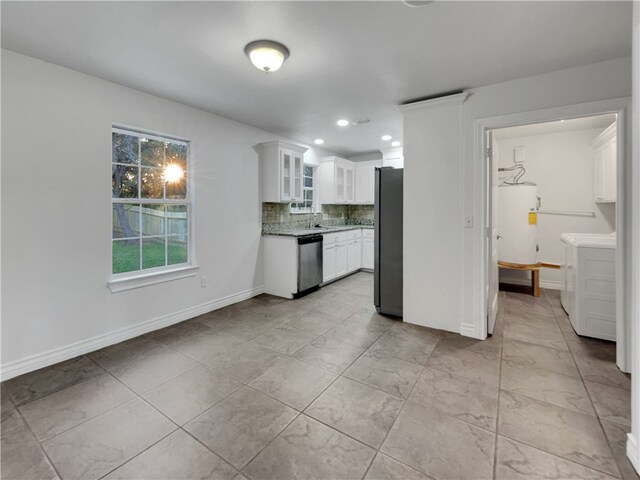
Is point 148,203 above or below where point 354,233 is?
above

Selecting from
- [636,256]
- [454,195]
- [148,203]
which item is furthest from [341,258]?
[636,256]

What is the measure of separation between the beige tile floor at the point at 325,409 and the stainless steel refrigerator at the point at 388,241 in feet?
1.87

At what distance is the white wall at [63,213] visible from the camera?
2312 millimetres

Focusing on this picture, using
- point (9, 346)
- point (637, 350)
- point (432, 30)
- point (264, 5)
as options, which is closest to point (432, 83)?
point (432, 30)

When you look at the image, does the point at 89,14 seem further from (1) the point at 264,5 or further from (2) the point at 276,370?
(2) the point at 276,370

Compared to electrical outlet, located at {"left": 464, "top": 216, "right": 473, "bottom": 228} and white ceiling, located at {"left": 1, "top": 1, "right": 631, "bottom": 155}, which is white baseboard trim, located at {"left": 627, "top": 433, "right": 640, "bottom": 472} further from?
white ceiling, located at {"left": 1, "top": 1, "right": 631, "bottom": 155}

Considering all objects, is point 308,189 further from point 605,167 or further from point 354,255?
point 605,167

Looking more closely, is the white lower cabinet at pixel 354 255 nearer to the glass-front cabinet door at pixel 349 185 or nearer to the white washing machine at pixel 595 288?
the glass-front cabinet door at pixel 349 185

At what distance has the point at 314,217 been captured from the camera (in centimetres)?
597

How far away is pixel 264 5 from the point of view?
5.88 feet

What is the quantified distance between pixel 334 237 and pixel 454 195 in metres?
2.50

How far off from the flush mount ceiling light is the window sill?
2.37 meters

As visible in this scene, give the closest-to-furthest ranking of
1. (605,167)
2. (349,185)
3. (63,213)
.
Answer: (63,213) → (605,167) → (349,185)

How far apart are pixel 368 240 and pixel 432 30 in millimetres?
4400
